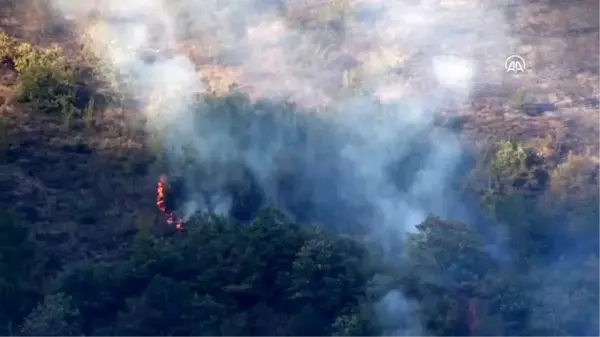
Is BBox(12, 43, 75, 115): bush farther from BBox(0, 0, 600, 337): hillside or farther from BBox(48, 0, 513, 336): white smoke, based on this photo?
BBox(48, 0, 513, 336): white smoke

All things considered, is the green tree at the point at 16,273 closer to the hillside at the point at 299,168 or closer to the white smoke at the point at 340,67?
the hillside at the point at 299,168

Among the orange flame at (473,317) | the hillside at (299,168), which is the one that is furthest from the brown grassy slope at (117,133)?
the orange flame at (473,317)

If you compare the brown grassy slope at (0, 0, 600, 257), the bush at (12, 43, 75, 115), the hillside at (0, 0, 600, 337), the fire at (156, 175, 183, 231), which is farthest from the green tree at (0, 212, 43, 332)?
the bush at (12, 43, 75, 115)

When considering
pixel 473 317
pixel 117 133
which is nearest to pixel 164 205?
pixel 117 133

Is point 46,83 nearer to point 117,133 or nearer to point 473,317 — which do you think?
point 117,133

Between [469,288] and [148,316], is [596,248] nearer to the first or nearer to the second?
[469,288]

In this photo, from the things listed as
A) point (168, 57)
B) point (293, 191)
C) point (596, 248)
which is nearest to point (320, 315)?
point (293, 191)
